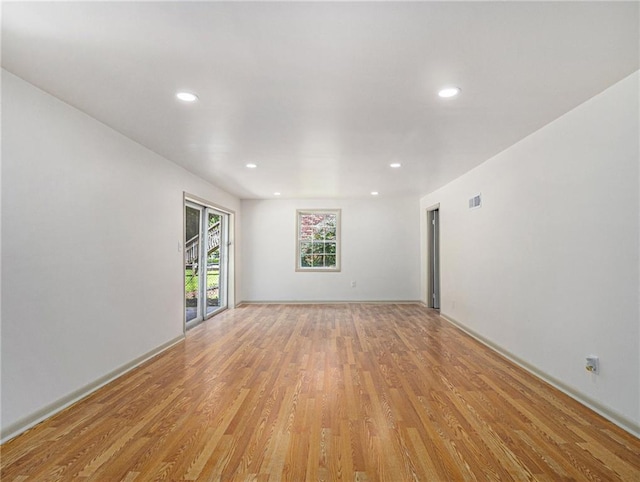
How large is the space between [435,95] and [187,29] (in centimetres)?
172

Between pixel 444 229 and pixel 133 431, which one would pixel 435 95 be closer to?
pixel 133 431

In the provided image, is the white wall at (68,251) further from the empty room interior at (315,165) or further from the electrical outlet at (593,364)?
the electrical outlet at (593,364)

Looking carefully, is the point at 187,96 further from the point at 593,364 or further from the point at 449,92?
the point at 593,364

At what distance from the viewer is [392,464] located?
6.42 ft

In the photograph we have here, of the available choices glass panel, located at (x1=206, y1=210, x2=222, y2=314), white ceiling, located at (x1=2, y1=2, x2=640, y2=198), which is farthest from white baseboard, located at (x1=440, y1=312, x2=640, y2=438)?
glass panel, located at (x1=206, y1=210, x2=222, y2=314)

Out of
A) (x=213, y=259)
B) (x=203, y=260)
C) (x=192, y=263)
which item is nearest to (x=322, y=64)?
(x=192, y=263)

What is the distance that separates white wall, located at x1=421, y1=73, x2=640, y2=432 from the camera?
7.61ft

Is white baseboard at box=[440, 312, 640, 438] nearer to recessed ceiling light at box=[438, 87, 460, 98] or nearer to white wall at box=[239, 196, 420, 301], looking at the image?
recessed ceiling light at box=[438, 87, 460, 98]

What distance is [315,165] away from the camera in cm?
465

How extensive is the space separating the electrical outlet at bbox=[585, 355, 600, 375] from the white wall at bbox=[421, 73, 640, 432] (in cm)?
5

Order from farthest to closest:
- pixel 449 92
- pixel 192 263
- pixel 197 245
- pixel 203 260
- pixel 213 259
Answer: pixel 213 259 → pixel 203 260 → pixel 197 245 → pixel 192 263 → pixel 449 92

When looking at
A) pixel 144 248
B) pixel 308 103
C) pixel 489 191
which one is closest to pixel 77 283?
pixel 144 248

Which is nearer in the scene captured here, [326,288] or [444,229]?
[444,229]

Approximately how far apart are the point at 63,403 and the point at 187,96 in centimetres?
251
